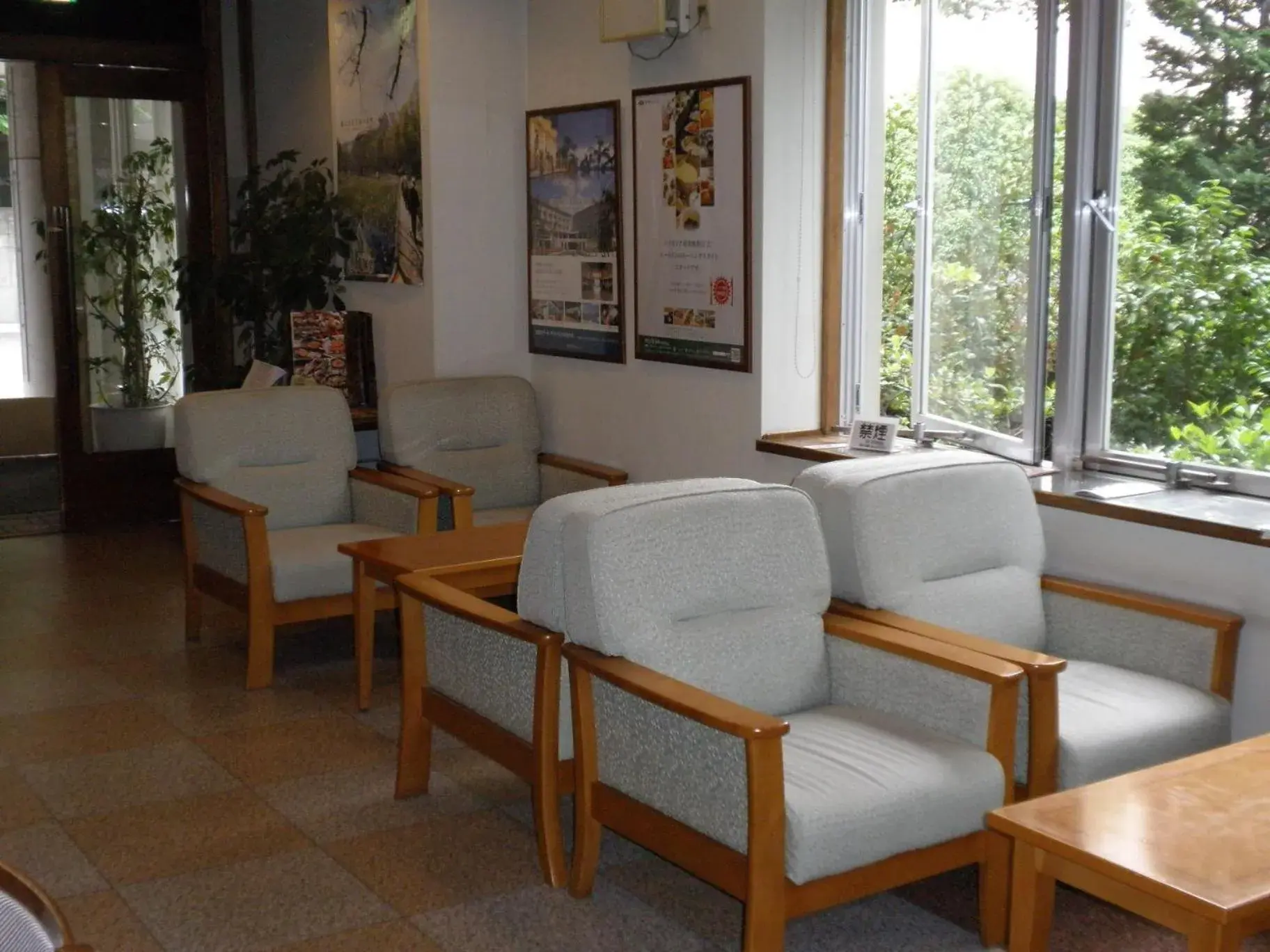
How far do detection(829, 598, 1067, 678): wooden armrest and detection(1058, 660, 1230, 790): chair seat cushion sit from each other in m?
0.13

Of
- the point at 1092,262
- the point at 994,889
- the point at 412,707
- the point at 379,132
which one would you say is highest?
the point at 379,132

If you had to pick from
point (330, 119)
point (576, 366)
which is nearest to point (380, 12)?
point (330, 119)

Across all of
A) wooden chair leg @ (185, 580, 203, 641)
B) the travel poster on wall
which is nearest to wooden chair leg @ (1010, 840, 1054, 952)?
wooden chair leg @ (185, 580, 203, 641)

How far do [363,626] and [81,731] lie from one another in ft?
2.85

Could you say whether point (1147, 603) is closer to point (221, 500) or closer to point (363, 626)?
point (363, 626)

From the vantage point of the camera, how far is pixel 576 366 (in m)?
5.69

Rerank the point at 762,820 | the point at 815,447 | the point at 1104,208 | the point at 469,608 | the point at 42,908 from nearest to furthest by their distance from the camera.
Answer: the point at 42,908, the point at 762,820, the point at 469,608, the point at 1104,208, the point at 815,447

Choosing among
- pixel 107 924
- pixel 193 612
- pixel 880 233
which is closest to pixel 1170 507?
pixel 880 233

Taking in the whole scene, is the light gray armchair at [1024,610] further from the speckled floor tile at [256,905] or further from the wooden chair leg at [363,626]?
the wooden chair leg at [363,626]

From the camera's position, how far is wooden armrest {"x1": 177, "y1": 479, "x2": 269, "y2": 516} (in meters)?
4.71

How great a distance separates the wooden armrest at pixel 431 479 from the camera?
5.05 meters

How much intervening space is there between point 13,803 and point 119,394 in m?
4.01

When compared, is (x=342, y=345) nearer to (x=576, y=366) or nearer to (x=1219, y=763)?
(x=576, y=366)

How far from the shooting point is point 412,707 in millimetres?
3762
